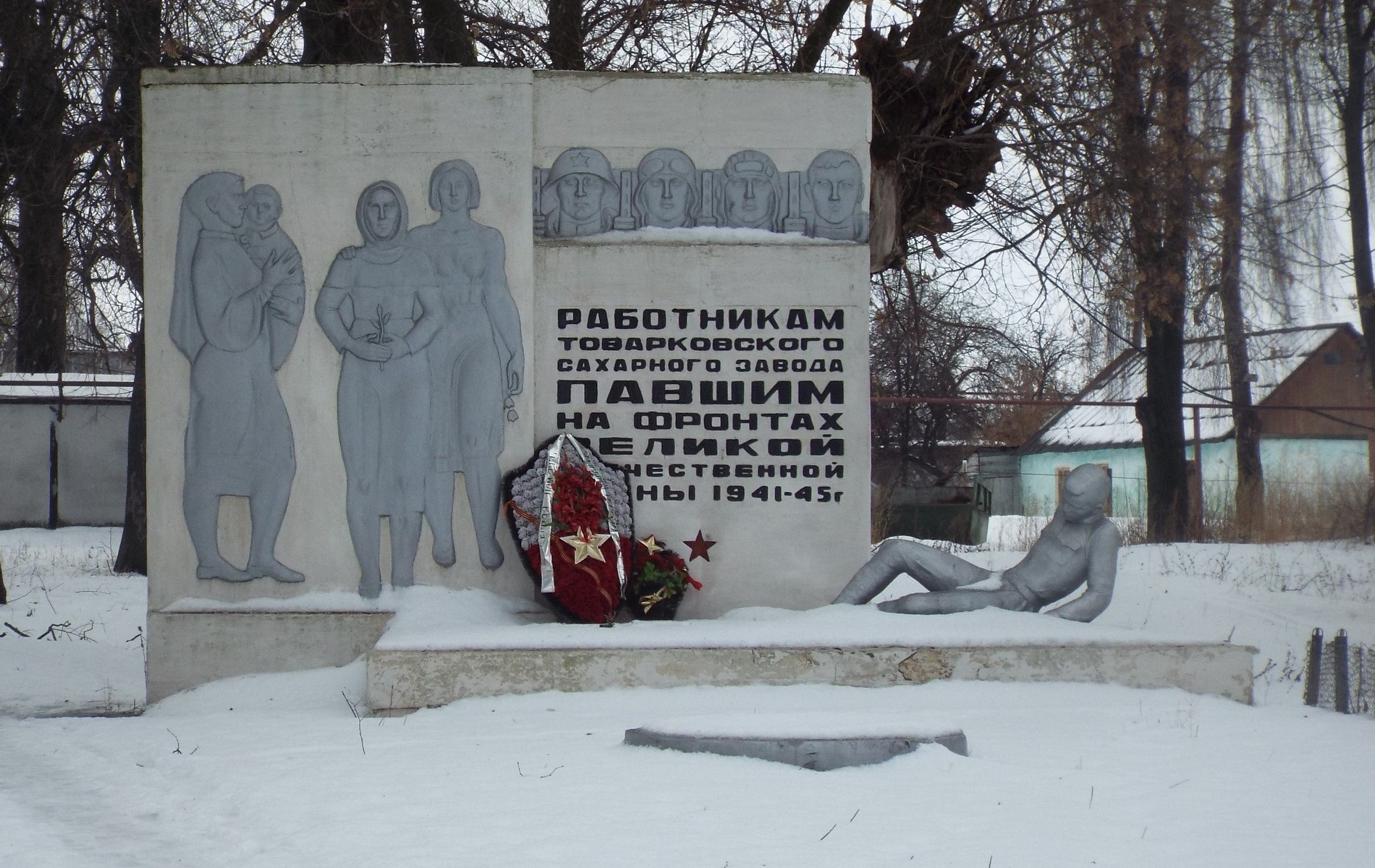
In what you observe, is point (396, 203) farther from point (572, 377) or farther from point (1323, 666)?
point (1323, 666)

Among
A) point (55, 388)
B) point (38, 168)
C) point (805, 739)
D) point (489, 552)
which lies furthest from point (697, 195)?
point (55, 388)

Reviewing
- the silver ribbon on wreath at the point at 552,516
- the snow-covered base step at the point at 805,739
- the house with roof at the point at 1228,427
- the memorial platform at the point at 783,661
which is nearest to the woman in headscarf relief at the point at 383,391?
the silver ribbon on wreath at the point at 552,516

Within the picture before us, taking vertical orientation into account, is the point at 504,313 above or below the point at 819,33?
below

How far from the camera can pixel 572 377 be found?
→ 8133mm

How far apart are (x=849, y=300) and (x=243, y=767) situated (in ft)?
14.2

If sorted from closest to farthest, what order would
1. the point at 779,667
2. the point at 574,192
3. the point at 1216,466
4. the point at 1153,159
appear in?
the point at 779,667, the point at 574,192, the point at 1153,159, the point at 1216,466

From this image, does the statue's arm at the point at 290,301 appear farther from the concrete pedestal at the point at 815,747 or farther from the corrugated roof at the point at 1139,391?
the corrugated roof at the point at 1139,391

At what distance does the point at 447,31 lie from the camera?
11328 mm

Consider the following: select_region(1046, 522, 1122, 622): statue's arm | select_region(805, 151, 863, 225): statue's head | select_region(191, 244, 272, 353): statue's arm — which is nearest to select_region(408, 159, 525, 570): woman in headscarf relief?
select_region(191, 244, 272, 353): statue's arm

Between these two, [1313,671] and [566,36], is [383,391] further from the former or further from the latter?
[1313,671]

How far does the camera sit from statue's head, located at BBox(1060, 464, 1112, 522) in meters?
7.23

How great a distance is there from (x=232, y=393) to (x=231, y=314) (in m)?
0.45

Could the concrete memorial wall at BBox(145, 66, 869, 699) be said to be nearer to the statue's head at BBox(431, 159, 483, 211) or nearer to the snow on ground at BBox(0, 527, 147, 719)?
the statue's head at BBox(431, 159, 483, 211)

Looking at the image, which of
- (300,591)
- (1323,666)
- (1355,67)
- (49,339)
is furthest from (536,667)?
(49,339)
